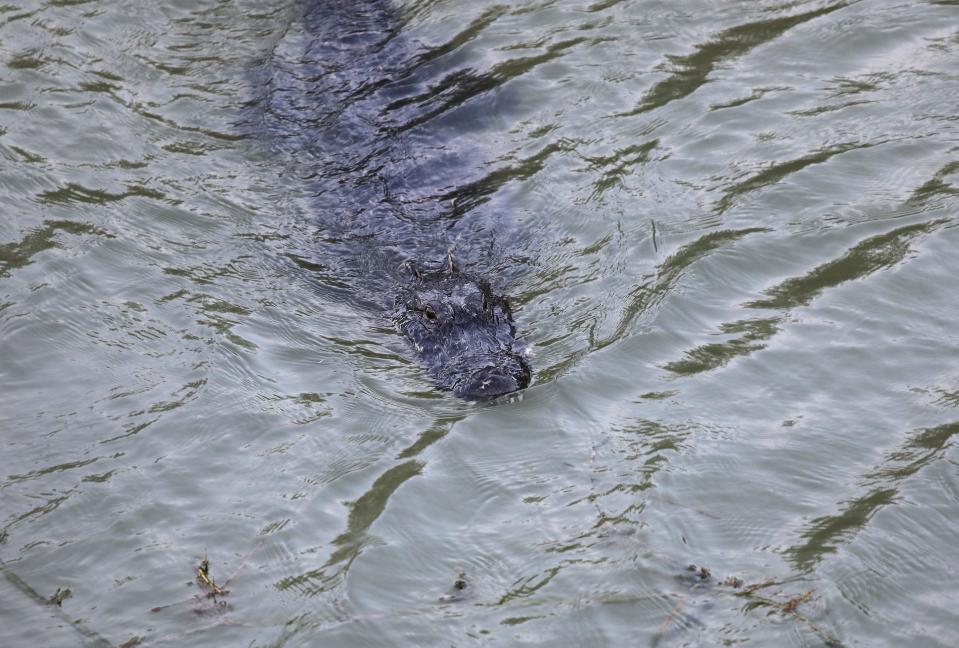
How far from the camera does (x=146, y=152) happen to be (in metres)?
6.98

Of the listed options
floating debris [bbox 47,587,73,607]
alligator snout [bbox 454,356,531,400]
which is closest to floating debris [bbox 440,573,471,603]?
alligator snout [bbox 454,356,531,400]

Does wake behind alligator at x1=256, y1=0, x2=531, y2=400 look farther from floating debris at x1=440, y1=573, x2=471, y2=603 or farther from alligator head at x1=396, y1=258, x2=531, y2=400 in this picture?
floating debris at x1=440, y1=573, x2=471, y2=603

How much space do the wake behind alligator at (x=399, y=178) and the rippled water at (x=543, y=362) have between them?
11 cm

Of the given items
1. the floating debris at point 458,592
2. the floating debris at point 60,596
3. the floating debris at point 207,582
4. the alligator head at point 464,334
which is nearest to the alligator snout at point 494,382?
→ the alligator head at point 464,334

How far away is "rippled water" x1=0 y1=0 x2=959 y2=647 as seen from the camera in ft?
11.7

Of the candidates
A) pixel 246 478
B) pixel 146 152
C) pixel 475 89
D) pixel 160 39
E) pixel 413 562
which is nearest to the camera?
pixel 413 562

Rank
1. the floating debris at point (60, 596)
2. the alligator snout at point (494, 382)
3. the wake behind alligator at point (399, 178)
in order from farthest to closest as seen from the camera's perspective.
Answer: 1. the wake behind alligator at point (399, 178)
2. the alligator snout at point (494, 382)
3. the floating debris at point (60, 596)

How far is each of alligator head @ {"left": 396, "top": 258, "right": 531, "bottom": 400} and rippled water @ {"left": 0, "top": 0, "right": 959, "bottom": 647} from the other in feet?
0.40

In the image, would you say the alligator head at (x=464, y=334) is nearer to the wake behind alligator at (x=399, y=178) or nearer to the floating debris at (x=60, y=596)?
the wake behind alligator at (x=399, y=178)

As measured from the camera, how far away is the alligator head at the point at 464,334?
15.6ft

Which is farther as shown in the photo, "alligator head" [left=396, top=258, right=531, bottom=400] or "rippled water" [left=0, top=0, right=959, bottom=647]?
"alligator head" [left=396, top=258, right=531, bottom=400]

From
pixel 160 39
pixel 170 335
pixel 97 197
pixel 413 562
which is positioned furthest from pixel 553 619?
pixel 160 39

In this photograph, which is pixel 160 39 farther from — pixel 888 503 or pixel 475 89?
pixel 888 503

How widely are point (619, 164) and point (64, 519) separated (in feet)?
13.6
